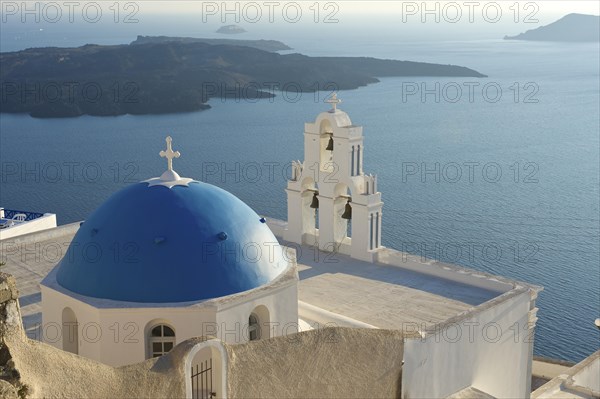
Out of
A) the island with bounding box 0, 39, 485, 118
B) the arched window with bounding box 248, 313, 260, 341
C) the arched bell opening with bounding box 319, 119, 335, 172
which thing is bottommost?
the arched window with bounding box 248, 313, 260, 341

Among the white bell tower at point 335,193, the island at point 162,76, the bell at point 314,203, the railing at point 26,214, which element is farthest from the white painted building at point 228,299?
the island at point 162,76

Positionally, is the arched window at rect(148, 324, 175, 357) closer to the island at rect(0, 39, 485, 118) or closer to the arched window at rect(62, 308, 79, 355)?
the arched window at rect(62, 308, 79, 355)

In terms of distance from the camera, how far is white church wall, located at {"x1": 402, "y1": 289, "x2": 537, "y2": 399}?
12859 mm

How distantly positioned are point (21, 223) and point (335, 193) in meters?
9.47

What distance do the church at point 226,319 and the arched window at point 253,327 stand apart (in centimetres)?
3

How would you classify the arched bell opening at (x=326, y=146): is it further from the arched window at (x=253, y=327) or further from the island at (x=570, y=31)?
the island at (x=570, y=31)

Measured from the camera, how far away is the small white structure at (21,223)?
2093 centimetres

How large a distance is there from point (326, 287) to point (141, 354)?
4.84 metres

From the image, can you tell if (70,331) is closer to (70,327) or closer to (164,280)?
(70,327)

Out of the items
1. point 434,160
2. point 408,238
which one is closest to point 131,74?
point 434,160

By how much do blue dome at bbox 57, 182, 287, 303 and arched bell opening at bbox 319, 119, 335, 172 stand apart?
16.8 feet

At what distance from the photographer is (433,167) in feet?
164

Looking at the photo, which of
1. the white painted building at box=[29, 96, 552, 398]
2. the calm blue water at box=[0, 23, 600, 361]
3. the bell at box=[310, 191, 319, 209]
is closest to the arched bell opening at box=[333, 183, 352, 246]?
the bell at box=[310, 191, 319, 209]

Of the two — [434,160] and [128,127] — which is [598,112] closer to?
[434,160]
